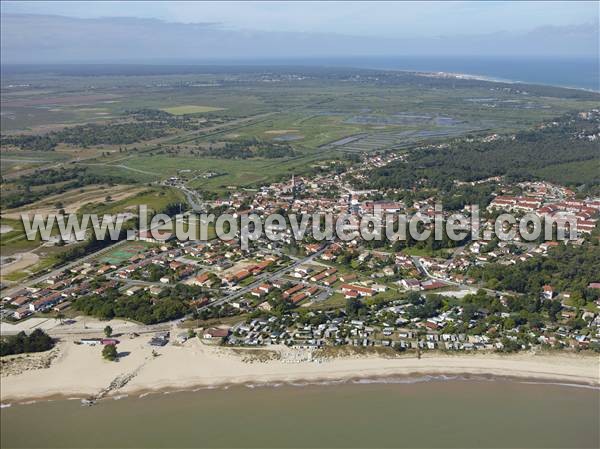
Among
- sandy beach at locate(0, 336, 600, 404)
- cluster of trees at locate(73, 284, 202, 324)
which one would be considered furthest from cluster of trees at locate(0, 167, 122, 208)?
sandy beach at locate(0, 336, 600, 404)

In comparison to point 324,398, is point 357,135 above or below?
above

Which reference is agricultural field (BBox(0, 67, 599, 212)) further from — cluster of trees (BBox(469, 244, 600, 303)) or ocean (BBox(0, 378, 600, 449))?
cluster of trees (BBox(469, 244, 600, 303))

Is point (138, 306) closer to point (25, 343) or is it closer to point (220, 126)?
point (25, 343)

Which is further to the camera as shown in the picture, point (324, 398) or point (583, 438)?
point (324, 398)

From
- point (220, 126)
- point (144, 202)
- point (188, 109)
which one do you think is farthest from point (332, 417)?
point (188, 109)

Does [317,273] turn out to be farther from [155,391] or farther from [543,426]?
[543,426]

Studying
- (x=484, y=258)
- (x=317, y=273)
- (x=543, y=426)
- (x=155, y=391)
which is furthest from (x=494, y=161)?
(x=155, y=391)
